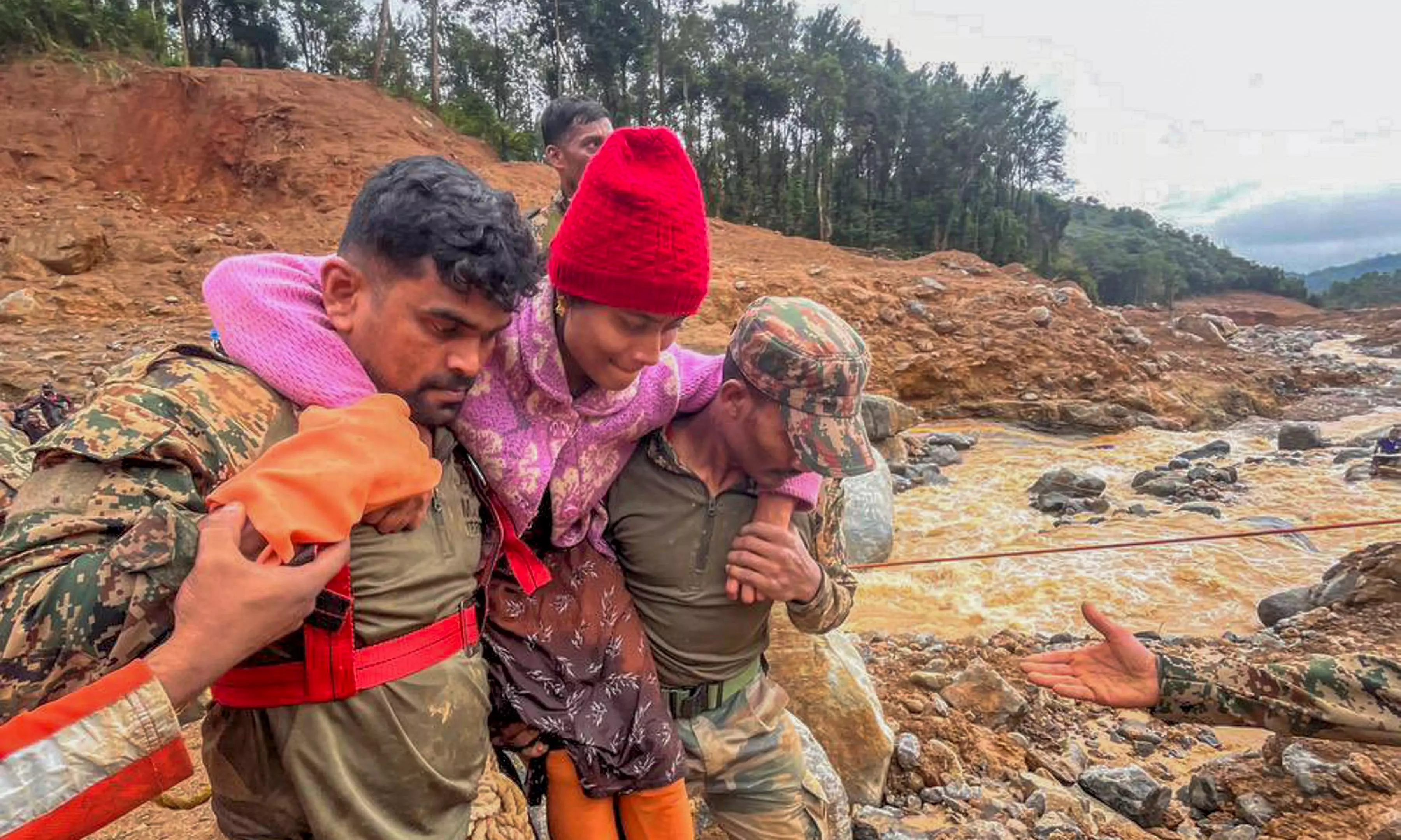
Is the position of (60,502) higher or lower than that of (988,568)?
higher

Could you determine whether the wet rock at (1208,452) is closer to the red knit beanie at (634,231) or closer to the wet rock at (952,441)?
the wet rock at (952,441)

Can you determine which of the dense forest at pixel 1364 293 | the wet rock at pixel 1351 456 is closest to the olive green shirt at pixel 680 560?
the wet rock at pixel 1351 456

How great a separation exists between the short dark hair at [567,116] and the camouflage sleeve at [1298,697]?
12.0 ft

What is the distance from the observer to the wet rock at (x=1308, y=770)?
10.0 feet

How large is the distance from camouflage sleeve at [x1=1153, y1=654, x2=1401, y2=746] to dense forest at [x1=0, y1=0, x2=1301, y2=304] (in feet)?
66.0

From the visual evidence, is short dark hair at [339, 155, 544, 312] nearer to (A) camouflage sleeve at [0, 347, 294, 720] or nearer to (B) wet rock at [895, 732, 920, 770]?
(A) camouflage sleeve at [0, 347, 294, 720]

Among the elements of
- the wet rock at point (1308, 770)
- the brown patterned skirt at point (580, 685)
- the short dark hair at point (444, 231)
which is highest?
the short dark hair at point (444, 231)

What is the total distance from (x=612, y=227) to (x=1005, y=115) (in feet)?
123

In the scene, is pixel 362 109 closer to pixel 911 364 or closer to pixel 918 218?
pixel 911 364

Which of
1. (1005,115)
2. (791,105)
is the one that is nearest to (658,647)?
(791,105)

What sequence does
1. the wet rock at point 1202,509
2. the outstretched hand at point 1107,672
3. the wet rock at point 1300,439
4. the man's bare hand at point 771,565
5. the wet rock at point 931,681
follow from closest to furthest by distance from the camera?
1. the man's bare hand at point 771,565
2. the outstretched hand at point 1107,672
3. the wet rock at point 931,681
4. the wet rock at point 1202,509
5. the wet rock at point 1300,439

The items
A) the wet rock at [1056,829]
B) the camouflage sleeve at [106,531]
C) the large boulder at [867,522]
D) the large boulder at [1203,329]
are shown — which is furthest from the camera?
the large boulder at [1203,329]

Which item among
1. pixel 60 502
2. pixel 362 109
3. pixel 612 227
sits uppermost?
pixel 362 109

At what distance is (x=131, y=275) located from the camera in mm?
9305
